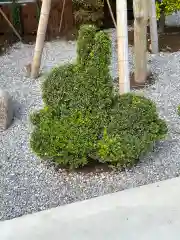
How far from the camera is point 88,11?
768 centimetres

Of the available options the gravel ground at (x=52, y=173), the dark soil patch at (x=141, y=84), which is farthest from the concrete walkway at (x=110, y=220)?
the dark soil patch at (x=141, y=84)

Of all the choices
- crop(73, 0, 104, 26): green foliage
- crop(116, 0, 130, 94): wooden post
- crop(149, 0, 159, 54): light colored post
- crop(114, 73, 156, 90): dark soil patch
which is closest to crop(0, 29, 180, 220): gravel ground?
crop(114, 73, 156, 90): dark soil patch

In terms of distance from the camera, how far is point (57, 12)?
312 inches

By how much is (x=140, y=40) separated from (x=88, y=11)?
8.27ft

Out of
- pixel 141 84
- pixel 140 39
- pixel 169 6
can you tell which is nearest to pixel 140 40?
pixel 140 39

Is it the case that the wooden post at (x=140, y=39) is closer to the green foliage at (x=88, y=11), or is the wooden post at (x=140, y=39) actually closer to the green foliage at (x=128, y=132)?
the green foliage at (x=128, y=132)

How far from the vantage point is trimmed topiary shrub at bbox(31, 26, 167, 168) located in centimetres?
357

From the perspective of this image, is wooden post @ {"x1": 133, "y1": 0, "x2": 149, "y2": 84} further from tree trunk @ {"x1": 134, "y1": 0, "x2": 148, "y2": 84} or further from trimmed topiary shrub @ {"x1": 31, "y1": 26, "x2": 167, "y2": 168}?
trimmed topiary shrub @ {"x1": 31, "y1": 26, "x2": 167, "y2": 168}

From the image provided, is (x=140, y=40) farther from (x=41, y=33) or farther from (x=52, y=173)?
(x=52, y=173)

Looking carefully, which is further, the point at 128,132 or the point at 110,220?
the point at 128,132

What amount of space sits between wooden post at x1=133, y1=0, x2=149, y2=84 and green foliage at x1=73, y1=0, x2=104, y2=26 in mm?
2398

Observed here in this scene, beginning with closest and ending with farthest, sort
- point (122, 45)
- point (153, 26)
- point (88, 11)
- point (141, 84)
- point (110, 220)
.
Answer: point (110, 220)
point (122, 45)
point (141, 84)
point (153, 26)
point (88, 11)

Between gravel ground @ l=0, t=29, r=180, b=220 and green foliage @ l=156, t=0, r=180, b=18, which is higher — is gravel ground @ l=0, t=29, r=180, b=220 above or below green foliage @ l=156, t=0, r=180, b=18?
below

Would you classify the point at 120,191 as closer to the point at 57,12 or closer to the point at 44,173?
the point at 44,173
